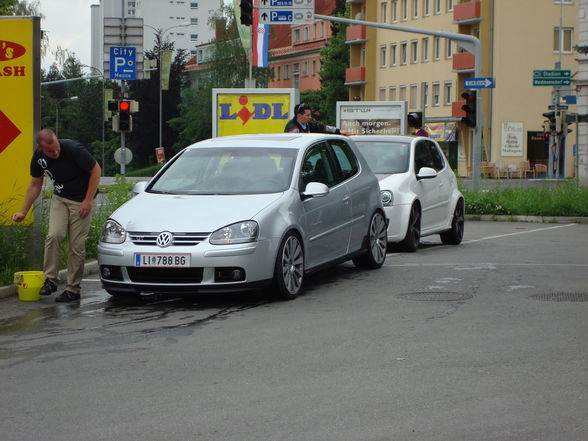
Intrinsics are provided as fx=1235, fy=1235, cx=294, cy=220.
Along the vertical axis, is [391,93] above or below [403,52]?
below

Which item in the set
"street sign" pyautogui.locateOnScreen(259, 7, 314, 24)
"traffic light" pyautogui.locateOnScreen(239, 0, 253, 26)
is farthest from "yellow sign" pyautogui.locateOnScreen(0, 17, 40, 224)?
"street sign" pyautogui.locateOnScreen(259, 7, 314, 24)

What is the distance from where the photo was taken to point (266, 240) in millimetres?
11242

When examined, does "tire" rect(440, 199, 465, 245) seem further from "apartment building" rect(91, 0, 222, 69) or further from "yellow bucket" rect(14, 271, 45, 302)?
"apartment building" rect(91, 0, 222, 69)

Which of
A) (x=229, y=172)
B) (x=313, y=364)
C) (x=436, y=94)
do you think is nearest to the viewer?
(x=313, y=364)

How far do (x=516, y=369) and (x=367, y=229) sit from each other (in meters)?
6.28

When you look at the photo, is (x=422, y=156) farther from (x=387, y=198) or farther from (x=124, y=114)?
(x=124, y=114)

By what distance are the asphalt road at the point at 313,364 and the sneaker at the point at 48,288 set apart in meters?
0.20

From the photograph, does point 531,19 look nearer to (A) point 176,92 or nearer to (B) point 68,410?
(A) point 176,92

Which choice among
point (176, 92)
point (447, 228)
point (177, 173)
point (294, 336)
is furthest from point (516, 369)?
point (176, 92)

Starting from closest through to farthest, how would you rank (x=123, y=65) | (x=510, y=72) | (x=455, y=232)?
(x=455, y=232) < (x=123, y=65) < (x=510, y=72)

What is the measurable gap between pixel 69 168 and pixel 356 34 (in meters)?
81.4

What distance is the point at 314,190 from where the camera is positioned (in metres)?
12.2

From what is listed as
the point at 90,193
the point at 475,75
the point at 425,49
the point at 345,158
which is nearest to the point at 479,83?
the point at 475,75

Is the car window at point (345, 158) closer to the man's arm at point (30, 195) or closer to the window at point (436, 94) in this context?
the man's arm at point (30, 195)
